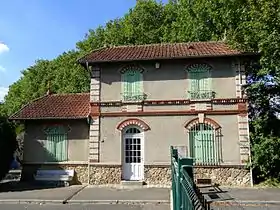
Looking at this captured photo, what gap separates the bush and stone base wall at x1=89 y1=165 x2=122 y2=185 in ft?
13.9

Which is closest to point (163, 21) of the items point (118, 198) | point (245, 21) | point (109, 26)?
point (109, 26)

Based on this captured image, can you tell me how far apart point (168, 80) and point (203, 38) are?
8949 mm

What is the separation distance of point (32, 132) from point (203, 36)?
13.9 m

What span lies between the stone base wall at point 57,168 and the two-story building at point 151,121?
53 millimetres

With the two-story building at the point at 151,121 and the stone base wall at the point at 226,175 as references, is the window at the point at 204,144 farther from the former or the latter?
the stone base wall at the point at 226,175

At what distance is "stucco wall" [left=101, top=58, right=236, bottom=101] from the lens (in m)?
16.8

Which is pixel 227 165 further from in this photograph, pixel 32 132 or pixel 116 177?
pixel 32 132

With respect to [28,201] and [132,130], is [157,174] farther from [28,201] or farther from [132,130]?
[28,201]

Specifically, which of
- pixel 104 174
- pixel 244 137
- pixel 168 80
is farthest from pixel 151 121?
pixel 244 137

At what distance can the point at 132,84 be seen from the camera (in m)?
17.5

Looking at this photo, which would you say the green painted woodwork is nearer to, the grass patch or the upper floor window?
the upper floor window

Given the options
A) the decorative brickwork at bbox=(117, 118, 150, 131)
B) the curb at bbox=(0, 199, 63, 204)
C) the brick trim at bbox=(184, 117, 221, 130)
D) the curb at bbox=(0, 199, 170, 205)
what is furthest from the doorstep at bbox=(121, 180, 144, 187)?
the curb at bbox=(0, 199, 63, 204)

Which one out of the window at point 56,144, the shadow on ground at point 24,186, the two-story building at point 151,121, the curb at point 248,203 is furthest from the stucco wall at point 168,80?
the curb at point 248,203

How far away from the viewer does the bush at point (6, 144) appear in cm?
1611
